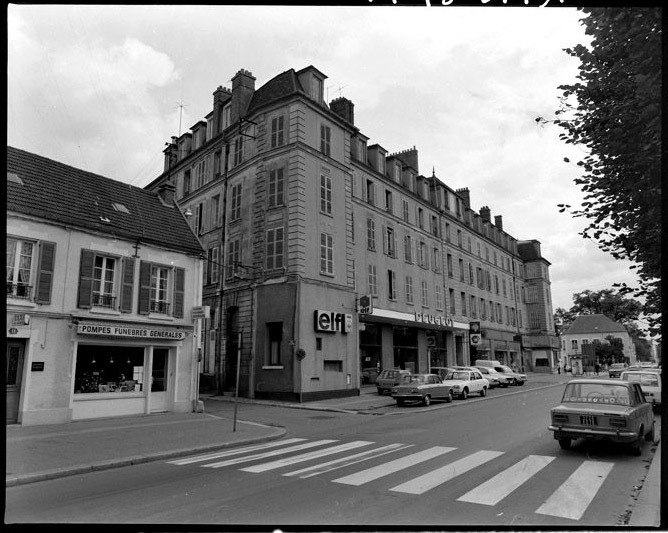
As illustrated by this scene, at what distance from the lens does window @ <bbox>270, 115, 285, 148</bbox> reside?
82.8 feet

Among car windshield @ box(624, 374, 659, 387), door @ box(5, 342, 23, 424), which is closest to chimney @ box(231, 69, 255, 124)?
door @ box(5, 342, 23, 424)

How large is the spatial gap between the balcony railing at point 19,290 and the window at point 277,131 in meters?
14.4

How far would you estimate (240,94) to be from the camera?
2848cm

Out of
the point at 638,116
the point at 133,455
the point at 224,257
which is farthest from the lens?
the point at 224,257

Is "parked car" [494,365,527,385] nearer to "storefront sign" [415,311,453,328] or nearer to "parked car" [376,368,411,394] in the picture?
"storefront sign" [415,311,453,328]

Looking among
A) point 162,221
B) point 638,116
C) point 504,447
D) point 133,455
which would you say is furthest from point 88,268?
point 638,116

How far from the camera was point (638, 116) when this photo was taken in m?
7.35

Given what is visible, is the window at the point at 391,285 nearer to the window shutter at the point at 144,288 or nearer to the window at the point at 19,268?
the window shutter at the point at 144,288

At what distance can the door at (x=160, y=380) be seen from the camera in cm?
1784

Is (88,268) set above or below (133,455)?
above

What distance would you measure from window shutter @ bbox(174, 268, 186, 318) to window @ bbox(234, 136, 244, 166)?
1094 cm

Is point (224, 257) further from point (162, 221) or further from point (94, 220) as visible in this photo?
point (94, 220)

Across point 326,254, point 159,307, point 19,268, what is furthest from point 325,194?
point 19,268

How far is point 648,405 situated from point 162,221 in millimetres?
17469
